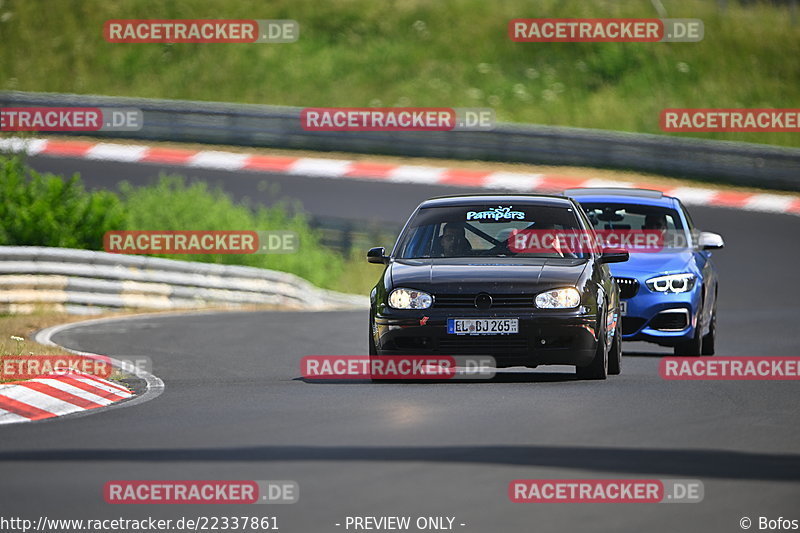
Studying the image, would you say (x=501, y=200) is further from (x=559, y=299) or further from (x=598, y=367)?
(x=598, y=367)

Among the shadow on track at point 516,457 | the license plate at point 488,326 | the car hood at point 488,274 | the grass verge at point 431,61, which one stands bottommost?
the shadow on track at point 516,457

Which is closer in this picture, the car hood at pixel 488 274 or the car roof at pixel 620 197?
the car hood at pixel 488 274

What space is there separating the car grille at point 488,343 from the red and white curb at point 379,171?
57.5 ft

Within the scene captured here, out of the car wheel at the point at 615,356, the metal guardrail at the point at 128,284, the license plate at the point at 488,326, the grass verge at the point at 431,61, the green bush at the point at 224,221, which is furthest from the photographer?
the grass verge at the point at 431,61

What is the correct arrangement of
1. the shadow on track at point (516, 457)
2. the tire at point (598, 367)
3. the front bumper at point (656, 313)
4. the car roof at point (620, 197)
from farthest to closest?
the car roof at point (620, 197) → the front bumper at point (656, 313) → the tire at point (598, 367) → the shadow on track at point (516, 457)

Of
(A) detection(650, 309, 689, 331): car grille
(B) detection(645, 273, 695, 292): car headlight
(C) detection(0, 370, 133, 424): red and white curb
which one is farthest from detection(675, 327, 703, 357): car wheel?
(C) detection(0, 370, 133, 424): red and white curb

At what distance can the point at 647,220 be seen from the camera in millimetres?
15938

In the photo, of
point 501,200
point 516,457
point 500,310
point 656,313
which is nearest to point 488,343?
point 500,310

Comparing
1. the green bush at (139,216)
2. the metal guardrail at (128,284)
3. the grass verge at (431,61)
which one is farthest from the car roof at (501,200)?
the grass verge at (431,61)

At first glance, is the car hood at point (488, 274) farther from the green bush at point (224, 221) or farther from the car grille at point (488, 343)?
the green bush at point (224, 221)

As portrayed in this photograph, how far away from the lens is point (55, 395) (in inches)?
464

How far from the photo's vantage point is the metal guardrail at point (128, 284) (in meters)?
21.1

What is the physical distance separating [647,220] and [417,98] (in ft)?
83.5

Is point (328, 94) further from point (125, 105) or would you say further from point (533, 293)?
point (533, 293)
